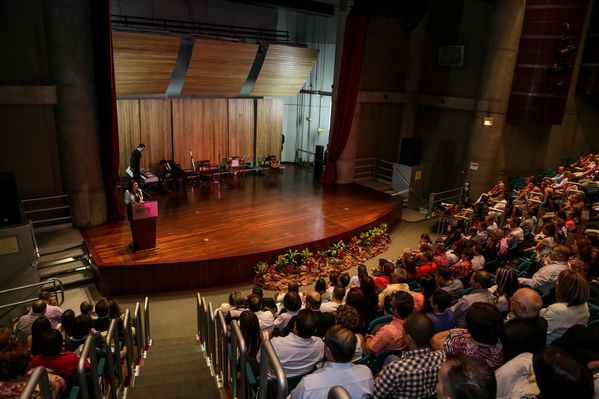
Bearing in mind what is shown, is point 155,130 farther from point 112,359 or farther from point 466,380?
point 466,380

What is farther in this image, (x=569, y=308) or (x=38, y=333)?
(x=569, y=308)

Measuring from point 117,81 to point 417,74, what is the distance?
8141mm

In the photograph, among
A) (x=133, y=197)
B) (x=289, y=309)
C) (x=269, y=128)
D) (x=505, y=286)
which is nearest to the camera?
(x=505, y=286)

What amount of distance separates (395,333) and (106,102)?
7.03 m

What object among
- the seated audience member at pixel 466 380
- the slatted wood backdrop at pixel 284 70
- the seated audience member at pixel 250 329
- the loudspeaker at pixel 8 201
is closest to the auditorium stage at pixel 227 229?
the loudspeaker at pixel 8 201

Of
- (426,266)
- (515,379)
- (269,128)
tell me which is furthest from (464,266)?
(269,128)

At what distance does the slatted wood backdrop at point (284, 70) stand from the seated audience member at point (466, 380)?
1080 centimetres

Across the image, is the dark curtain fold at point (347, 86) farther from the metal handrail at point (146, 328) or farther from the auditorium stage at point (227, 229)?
the metal handrail at point (146, 328)

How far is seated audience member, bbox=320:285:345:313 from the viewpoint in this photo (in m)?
4.49

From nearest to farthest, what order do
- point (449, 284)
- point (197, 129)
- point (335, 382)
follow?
point (335, 382), point (449, 284), point (197, 129)

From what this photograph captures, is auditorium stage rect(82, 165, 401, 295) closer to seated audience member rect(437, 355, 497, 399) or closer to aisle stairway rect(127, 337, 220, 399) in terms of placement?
aisle stairway rect(127, 337, 220, 399)

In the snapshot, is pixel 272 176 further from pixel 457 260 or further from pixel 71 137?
pixel 457 260

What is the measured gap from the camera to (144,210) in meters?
7.16

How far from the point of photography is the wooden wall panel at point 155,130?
11062 mm
